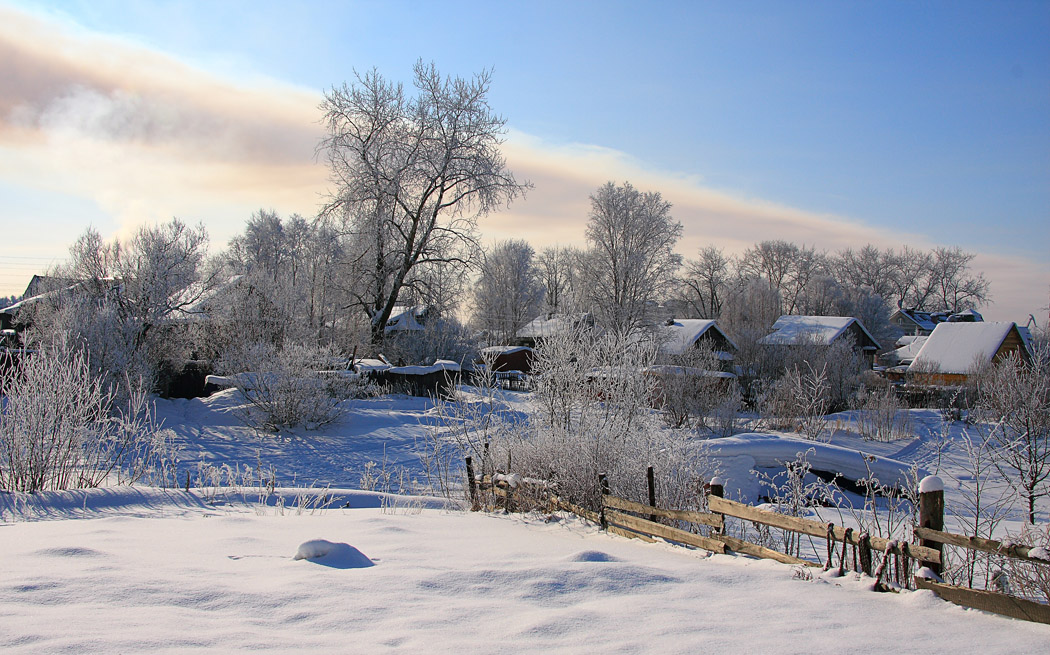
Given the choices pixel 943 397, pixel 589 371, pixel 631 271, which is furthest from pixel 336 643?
pixel 631 271

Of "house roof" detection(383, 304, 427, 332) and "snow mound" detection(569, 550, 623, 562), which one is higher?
"house roof" detection(383, 304, 427, 332)

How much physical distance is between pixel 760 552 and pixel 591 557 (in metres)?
1.51

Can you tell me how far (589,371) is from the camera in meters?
12.9

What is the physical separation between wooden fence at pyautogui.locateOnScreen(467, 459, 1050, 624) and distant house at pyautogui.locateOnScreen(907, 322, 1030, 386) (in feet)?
103

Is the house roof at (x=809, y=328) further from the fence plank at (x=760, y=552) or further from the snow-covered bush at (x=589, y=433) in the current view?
the fence plank at (x=760, y=552)

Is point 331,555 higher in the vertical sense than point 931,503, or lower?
lower

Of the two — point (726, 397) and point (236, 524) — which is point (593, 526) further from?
point (726, 397)

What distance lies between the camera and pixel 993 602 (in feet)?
14.3

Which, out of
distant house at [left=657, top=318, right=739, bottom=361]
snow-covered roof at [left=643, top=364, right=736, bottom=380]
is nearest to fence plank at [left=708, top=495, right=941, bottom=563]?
snow-covered roof at [left=643, top=364, right=736, bottom=380]

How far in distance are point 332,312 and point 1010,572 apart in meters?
33.2

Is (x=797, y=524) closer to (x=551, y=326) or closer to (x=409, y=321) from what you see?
(x=551, y=326)

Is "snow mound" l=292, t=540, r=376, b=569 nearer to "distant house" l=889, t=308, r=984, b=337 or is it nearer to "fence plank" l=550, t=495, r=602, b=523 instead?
"fence plank" l=550, t=495, r=602, b=523

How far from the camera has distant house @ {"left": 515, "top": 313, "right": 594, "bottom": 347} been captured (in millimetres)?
13938

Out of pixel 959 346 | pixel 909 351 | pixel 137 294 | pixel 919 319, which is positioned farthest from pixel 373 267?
pixel 919 319
